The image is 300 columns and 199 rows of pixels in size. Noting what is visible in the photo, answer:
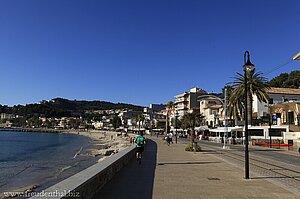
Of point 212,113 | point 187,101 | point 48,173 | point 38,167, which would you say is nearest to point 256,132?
point 38,167

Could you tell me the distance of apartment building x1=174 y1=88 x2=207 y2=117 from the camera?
115500 millimetres

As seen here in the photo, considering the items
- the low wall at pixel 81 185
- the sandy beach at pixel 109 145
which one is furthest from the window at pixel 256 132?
the low wall at pixel 81 185

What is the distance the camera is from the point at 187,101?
11794 centimetres

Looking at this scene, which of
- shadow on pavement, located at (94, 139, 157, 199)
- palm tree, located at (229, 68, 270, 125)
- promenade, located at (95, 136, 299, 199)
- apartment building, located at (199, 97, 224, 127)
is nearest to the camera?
shadow on pavement, located at (94, 139, 157, 199)

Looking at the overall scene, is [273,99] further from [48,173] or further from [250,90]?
[48,173]

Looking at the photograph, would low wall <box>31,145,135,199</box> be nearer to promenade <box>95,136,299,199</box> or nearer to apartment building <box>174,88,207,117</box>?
promenade <box>95,136,299,199</box>

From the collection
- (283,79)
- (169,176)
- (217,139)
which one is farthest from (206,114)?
(169,176)

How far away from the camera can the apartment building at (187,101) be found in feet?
379

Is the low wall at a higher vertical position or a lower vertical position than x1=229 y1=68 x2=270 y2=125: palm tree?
lower

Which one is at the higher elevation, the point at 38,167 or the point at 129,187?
the point at 129,187

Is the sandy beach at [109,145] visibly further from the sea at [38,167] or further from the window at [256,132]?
the window at [256,132]

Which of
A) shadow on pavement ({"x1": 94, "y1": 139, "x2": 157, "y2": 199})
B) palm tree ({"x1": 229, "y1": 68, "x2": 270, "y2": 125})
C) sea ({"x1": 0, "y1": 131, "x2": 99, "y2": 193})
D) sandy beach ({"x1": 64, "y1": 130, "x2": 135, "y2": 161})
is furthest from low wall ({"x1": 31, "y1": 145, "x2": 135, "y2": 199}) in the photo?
palm tree ({"x1": 229, "y1": 68, "x2": 270, "y2": 125})

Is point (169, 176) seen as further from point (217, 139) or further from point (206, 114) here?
point (206, 114)

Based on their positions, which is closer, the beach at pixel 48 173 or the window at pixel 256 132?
the beach at pixel 48 173
